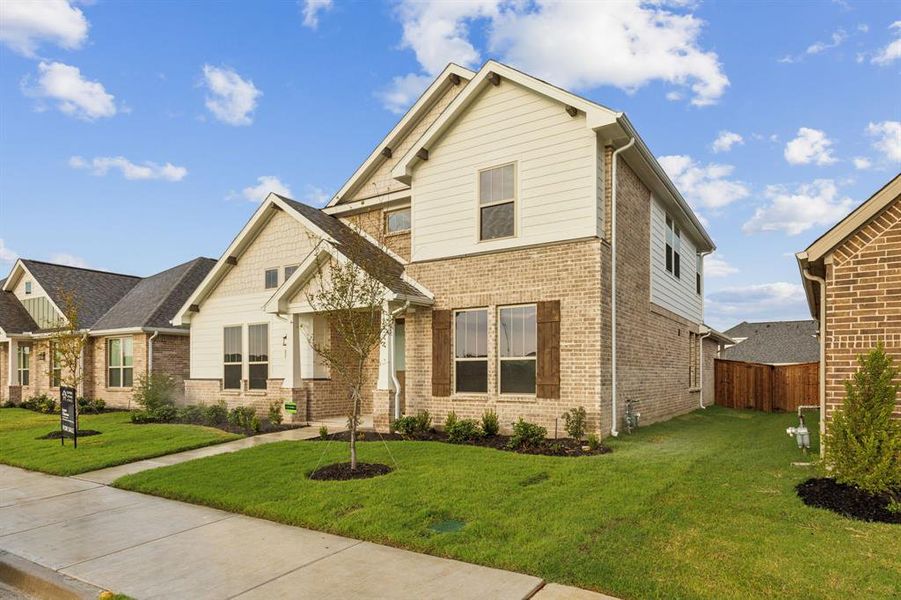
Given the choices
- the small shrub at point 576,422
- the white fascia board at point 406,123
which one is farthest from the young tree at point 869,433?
the white fascia board at point 406,123

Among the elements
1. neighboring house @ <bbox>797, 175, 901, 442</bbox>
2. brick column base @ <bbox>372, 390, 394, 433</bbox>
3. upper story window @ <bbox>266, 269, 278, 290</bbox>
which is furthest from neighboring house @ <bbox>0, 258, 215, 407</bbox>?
neighboring house @ <bbox>797, 175, 901, 442</bbox>

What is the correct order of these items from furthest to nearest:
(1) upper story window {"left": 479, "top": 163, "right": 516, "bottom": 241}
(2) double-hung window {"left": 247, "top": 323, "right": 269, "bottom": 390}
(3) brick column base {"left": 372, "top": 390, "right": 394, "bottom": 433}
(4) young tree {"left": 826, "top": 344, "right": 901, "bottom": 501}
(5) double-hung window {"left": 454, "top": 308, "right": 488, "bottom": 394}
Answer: (2) double-hung window {"left": 247, "top": 323, "right": 269, "bottom": 390}
(3) brick column base {"left": 372, "top": 390, "right": 394, "bottom": 433}
(5) double-hung window {"left": 454, "top": 308, "right": 488, "bottom": 394}
(1) upper story window {"left": 479, "top": 163, "right": 516, "bottom": 241}
(4) young tree {"left": 826, "top": 344, "right": 901, "bottom": 501}

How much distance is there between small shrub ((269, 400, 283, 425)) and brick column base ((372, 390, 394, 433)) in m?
3.41

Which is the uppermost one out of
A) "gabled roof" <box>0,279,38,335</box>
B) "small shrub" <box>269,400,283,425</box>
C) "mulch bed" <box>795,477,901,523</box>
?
"gabled roof" <box>0,279,38,335</box>

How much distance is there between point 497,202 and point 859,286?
22.2ft

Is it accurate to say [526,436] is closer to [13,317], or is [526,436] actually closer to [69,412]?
[69,412]

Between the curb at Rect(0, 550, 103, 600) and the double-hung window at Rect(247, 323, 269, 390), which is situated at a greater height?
the double-hung window at Rect(247, 323, 269, 390)

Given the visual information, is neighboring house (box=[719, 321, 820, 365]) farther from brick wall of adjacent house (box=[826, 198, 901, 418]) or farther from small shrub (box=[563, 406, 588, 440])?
brick wall of adjacent house (box=[826, 198, 901, 418])

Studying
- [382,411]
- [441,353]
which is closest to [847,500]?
[441,353]

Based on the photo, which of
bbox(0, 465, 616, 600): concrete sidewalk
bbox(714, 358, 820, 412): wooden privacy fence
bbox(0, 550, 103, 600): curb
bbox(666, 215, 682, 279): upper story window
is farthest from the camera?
bbox(714, 358, 820, 412): wooden privacy fence

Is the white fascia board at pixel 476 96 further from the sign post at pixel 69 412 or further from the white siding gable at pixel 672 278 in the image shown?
the sign post at pixel 69 412

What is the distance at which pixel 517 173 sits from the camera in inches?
471

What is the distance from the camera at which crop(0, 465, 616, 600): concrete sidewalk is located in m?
4.62

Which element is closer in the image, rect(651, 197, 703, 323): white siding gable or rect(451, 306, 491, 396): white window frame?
rect(451, 306, 491, 396): white window frame
